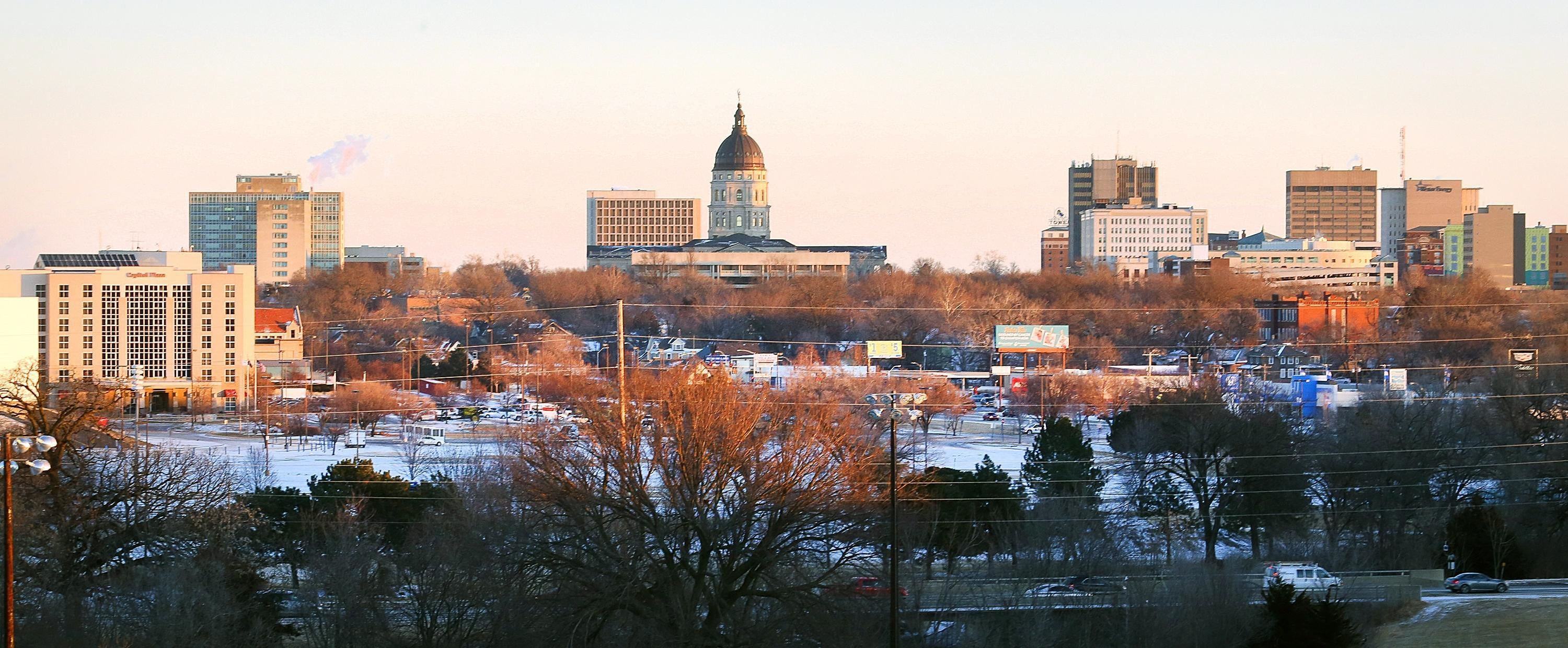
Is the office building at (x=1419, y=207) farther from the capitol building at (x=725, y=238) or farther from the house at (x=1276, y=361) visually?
the house at (x=1276, y=361)

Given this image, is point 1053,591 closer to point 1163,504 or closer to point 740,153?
point 1163,504

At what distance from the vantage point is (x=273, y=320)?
7312cm

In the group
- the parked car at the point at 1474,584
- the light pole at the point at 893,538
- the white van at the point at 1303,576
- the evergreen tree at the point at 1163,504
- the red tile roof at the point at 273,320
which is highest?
the red tile roof at the point at 273,320

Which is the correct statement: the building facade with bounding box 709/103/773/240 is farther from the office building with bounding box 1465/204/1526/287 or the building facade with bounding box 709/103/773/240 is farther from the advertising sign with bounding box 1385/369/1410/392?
the advertising sign with bounding box 1385/369/1410/392

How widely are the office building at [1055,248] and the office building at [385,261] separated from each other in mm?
66714

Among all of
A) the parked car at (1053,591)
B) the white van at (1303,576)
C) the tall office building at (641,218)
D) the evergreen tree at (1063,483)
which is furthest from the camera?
the tall office building at (641,218)

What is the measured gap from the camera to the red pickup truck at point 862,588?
19094 mm

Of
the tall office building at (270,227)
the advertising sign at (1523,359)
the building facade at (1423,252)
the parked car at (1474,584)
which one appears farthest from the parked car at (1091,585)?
the building facade at (1423,252)

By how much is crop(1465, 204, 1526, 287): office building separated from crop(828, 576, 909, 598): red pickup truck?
15255cm

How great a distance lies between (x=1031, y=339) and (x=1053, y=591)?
126ft

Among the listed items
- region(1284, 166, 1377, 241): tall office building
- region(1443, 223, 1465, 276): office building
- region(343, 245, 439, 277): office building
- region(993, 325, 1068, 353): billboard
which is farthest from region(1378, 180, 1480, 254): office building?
region(993, 325, 1068, 353): billboard

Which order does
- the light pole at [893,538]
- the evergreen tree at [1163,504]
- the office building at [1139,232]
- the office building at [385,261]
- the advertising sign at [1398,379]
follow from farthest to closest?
the office building at [1139,232] → the office building at [385,261] → the advertising sign at [1398,379] → the evergreen tree at [1163,504] → the light pole at [893,538]

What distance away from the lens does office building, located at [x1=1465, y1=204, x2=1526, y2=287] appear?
161000 mm

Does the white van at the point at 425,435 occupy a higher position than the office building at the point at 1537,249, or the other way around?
the office building at the point at 1537,249
